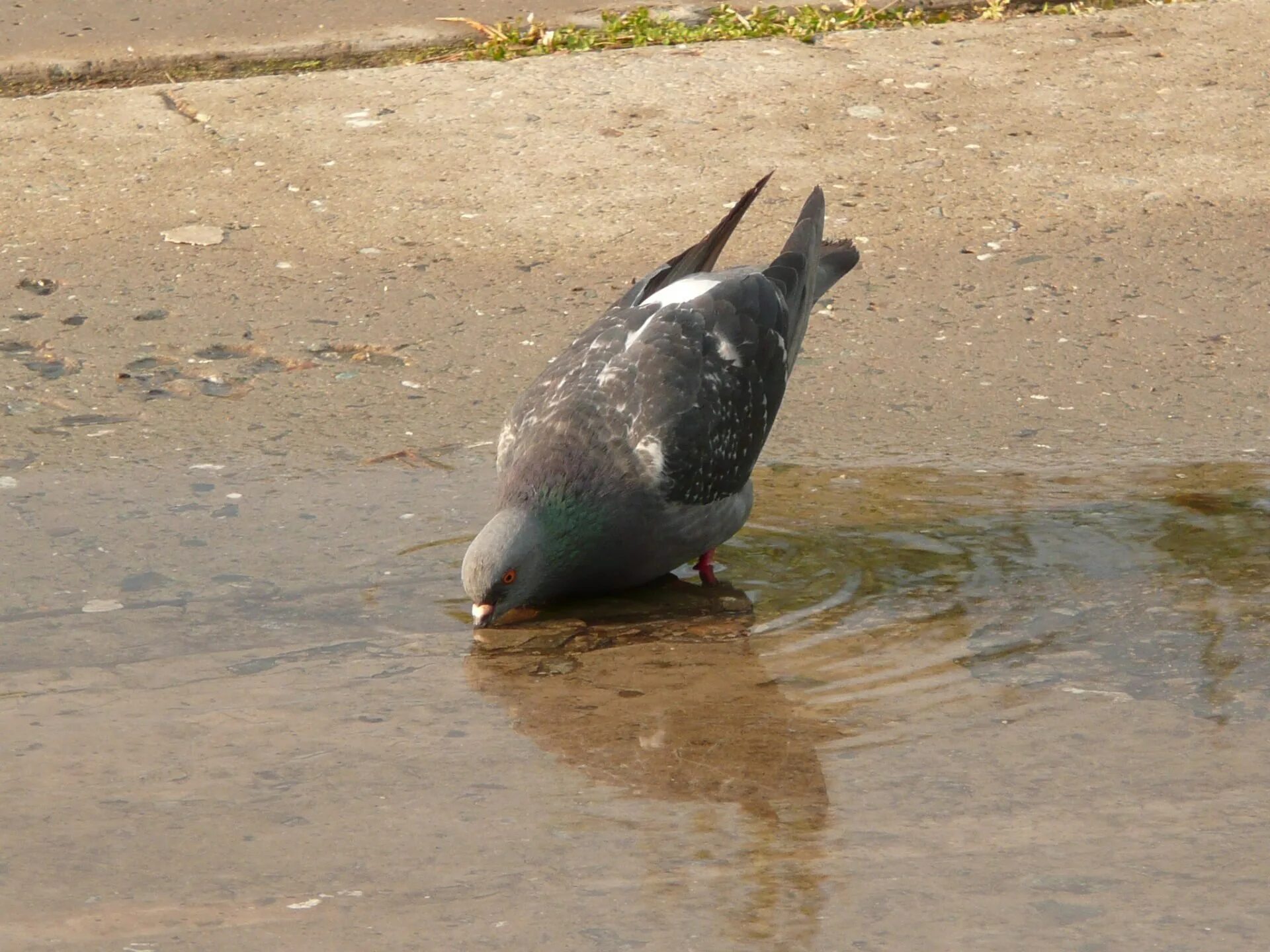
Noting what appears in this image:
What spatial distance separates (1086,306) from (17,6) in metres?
4.99

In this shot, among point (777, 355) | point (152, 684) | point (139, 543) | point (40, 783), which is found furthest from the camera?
point (777, 355)

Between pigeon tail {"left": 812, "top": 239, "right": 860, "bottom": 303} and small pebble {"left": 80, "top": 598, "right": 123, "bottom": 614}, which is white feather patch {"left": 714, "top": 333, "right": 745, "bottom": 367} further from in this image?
small pebble {"left": 80, "top": 598, "right": 123, "bottom": 614}

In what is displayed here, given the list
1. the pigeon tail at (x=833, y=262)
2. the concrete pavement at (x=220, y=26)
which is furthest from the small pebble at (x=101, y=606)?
the concrete pavement at (x=220, y=26)

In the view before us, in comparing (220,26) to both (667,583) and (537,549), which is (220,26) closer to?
(667,583)

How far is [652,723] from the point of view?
3645mm

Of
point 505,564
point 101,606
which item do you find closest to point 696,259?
point 505,564

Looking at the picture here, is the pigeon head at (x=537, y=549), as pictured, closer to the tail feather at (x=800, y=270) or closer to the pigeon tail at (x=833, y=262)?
the tail feather at (x=800, y=270)

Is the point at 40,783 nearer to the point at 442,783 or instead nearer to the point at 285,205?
the point at 442,783

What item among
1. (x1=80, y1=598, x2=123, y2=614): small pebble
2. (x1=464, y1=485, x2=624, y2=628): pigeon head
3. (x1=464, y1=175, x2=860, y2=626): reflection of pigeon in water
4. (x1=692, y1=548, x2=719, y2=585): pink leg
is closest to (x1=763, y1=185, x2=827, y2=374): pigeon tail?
(x1=464, y1=175, x2=860, y2=626): reflection of pigeon in water

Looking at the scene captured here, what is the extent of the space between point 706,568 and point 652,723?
35.8 inches

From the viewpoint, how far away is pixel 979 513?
4613mm

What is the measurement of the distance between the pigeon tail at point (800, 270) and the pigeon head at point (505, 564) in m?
1.03

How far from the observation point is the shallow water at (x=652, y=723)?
9.57 feet

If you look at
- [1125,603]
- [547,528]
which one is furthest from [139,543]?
[1125,603]
